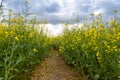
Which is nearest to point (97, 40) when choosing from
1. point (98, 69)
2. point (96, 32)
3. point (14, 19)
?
point (96, 32)

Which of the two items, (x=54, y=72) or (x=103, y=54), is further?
(x=54, y=72)

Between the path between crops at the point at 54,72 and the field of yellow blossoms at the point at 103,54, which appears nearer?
the field of yellow blossoms at the point at 103,54

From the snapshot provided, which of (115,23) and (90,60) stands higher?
(115,23)

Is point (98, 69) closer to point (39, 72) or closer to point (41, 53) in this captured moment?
point (39, 72)

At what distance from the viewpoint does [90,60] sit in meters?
6.48

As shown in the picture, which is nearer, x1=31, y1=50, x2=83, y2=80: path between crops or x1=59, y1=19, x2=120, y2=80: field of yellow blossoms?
x1=59, y1=19, x2=120, y2=80: field of yellow blossoms

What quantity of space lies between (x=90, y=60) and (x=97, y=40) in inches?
18.8

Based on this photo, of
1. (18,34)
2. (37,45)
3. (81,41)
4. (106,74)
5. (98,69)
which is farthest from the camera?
(37,45)

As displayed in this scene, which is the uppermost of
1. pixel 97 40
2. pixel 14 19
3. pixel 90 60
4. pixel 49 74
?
pixel 14 19

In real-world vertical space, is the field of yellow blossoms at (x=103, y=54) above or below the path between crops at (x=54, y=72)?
above

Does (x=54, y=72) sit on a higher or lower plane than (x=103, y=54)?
lower

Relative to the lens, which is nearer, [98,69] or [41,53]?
[98,69]

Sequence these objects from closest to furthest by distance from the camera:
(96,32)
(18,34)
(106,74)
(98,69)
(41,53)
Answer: (106,74) → (98,69) → (96,32) → (18,34) → (41,53)

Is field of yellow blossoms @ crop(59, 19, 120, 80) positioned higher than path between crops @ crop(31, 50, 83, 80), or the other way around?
field of yellow blossoms @ crop(59, 19, 120, 80)
